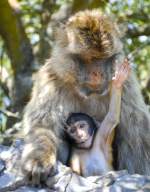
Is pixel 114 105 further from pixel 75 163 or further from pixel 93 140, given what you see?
pixel 75 163

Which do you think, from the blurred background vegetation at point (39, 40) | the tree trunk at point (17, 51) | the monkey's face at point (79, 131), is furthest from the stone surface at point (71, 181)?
the tree trunk at point (17, 51)

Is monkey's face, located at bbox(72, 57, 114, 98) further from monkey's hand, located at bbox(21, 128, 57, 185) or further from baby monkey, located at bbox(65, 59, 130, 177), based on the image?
monkey's hand, located at bbox(21, 128, 57, 185)

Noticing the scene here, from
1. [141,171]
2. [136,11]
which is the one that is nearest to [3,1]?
[136,11]

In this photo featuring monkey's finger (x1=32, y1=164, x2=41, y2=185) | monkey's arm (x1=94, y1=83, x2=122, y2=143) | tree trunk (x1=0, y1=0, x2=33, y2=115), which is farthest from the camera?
tree trunk (x1=0, y1=0, x2=33, y2=115)

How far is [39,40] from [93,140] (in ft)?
11.7

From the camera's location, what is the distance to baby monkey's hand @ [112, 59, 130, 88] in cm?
519

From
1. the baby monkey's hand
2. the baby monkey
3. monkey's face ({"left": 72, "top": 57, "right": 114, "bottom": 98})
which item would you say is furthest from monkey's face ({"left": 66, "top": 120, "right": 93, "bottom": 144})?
the baby monkey's hand

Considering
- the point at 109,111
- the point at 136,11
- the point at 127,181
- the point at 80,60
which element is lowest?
the point at 127,181

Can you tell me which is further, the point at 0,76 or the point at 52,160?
the point at 0,76

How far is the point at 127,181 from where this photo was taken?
479 centimetres

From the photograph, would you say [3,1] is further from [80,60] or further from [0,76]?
[80,60]

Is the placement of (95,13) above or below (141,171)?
above

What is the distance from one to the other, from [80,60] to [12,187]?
1197 mm

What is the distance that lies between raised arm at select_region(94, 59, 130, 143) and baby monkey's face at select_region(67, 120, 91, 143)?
0.09 meters
